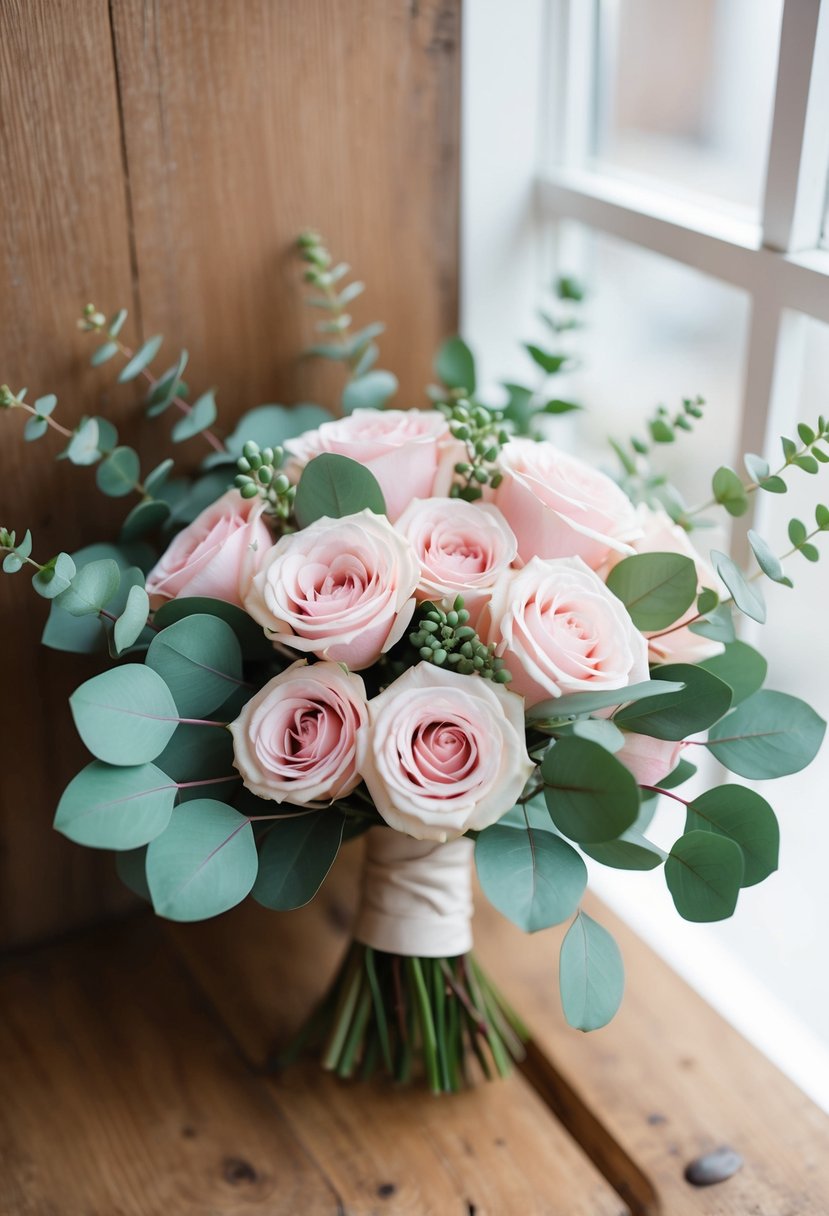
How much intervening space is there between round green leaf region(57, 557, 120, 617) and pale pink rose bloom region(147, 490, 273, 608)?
0.04 meters

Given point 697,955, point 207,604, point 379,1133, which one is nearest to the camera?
point 207,604

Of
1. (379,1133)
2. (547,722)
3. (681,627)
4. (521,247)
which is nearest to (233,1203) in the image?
(379,1133)

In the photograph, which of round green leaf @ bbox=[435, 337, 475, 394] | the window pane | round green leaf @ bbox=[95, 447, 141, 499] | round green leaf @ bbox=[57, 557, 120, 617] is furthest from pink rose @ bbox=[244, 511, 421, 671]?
the window pane

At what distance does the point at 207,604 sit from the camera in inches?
31.7

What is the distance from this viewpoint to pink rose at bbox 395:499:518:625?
2.49ft

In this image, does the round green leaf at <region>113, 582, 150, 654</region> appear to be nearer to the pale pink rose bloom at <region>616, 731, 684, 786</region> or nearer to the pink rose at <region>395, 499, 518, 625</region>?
the pink rose at <region>395, 499, 518, 625</region>

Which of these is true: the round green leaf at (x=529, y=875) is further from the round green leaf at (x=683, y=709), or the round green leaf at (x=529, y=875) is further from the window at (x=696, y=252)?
the window at (x=696, y=252)

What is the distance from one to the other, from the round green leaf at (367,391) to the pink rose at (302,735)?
33 cm

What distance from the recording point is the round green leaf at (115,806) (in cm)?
69

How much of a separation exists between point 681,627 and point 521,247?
51cm

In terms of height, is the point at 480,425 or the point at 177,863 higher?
the point at 480,425

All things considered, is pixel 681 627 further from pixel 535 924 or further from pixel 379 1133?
pixel 379 1133

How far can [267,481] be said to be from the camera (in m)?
0.81

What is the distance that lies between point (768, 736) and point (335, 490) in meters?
0.35
